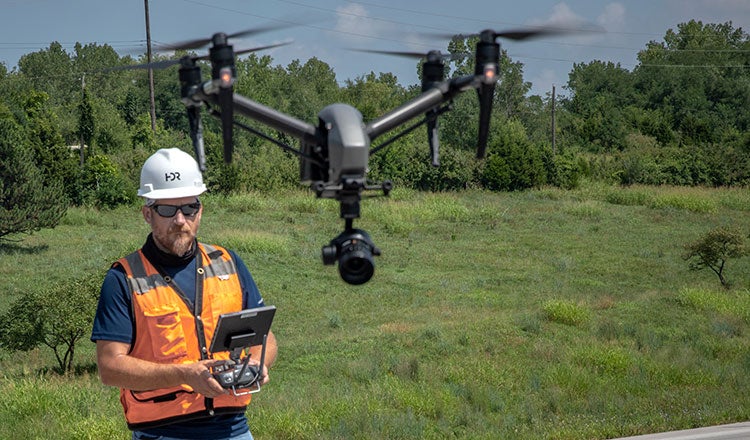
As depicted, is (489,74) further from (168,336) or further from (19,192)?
(19,192)

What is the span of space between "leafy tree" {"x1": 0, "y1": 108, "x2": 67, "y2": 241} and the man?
31.9 metres

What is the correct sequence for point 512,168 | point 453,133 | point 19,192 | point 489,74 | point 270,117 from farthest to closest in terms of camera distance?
1. point 453,133
2. point 512,168
3. point 19,192
4. point 489,74
5. point 270,117

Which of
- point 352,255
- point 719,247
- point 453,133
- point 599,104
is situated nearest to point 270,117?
point 352,255

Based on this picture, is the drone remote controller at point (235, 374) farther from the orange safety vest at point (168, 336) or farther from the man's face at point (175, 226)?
the man's face at point (175, 226)

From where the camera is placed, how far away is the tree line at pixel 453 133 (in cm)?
4369

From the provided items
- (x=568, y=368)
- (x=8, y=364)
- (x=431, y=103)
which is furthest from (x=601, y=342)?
(x=431, y=103)

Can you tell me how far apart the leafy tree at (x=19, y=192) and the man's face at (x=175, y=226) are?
105ft

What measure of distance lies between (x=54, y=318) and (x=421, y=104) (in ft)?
64.5

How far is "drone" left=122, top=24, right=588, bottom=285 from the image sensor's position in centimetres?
310

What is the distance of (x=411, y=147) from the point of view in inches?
2304

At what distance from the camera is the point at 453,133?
70.6 meters

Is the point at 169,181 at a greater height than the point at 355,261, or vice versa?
the point at 169,181

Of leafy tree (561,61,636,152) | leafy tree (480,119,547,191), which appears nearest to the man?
leafy tree (480,119,547,191)

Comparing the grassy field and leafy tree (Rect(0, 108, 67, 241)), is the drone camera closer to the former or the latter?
the grassy field
